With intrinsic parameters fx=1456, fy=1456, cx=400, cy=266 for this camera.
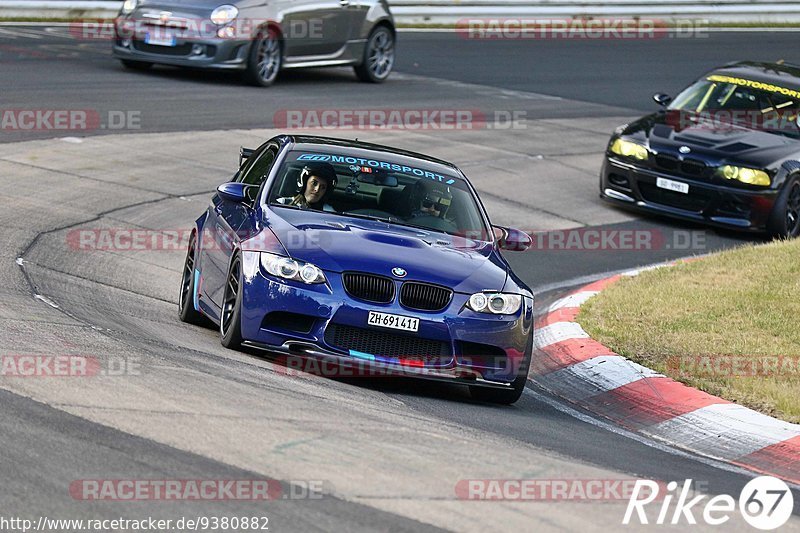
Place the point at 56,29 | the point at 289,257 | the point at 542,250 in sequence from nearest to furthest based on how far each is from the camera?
the point at 289,257
the point at 542,250
the point at 56,29

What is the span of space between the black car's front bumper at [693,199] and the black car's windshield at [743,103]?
1356 millimetres

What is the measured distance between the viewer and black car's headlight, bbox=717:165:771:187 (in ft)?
51.9

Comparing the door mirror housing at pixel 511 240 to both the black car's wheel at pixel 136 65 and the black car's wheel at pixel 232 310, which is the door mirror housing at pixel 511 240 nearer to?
the black car's wheel at pixel 232 310

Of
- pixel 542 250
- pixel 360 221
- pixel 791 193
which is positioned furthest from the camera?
pixel 791 193

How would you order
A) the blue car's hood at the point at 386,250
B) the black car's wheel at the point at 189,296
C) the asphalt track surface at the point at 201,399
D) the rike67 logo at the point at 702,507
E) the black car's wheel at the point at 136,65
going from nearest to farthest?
the asphalt track surface at the point at 201,399, the rike67 logo at the point at 702,507, the blue car's hood at the point at 386,250, the black car's wheel at the point at 189,296, the black car's wheel at the point at 136,65

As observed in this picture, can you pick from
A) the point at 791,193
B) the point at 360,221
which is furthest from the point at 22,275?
the point at 791,193

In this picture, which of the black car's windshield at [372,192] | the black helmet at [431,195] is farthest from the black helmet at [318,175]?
the black helmet at [431,195]

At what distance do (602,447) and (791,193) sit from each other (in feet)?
30.2

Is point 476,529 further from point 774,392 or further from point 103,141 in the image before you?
point 103,141

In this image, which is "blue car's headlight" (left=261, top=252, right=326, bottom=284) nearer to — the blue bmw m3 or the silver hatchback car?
the blue bmw m3

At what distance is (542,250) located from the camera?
47.3 ft

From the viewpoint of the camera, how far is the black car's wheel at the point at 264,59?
20.6 m

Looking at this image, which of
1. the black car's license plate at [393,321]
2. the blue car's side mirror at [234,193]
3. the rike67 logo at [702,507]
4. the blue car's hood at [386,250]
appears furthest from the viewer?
the blue car's side mirror at [234,193]

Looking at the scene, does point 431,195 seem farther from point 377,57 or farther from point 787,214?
point 377,57
